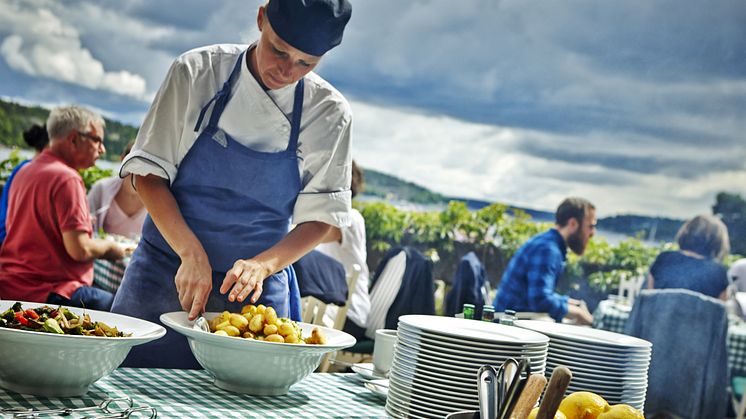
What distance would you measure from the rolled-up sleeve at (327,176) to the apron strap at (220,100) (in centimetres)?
18

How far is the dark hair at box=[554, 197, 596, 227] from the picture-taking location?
4.35m

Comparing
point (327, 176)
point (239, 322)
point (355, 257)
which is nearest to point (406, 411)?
point (239, 322)

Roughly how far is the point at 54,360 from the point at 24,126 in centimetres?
464

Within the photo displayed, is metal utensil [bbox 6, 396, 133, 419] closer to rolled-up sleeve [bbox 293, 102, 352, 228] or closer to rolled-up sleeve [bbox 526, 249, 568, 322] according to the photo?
rolled-up sleeve [bbox 293, 102, 352, 228]

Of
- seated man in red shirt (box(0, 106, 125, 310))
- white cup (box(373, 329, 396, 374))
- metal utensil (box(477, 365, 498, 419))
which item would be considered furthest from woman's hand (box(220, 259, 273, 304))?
seated man in red shirt (box(0, 106, 125, 310))

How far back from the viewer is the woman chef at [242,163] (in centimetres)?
157

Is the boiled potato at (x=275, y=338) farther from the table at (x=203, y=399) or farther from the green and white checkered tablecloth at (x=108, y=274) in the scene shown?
the green and white checkered tablecloth at (x=108, y=274)

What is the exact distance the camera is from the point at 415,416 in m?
1.15

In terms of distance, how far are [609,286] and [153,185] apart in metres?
4.66

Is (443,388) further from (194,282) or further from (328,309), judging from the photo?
(328,309)

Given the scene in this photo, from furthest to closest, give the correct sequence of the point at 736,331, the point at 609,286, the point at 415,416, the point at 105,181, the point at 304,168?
the point at 609,286 < the point at 736,331 < the point at 105,181 < the point at 304,168 < the point at 415,416

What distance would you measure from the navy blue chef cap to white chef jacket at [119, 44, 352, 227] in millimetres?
153

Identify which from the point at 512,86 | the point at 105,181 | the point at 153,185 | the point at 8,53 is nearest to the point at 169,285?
the point at 153,185

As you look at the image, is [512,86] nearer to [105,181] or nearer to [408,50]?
[408,50]
